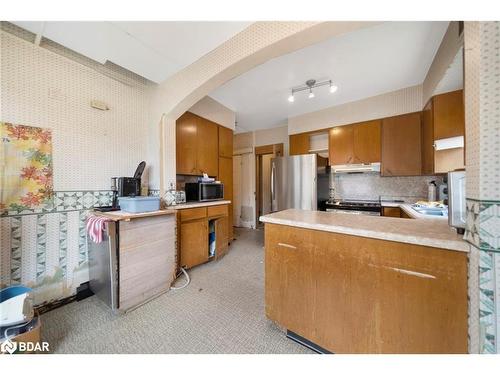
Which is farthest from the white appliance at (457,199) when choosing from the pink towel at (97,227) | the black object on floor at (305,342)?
the pink towel at (97,227)

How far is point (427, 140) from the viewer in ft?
7.80

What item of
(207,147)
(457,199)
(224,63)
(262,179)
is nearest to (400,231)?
(457,199)

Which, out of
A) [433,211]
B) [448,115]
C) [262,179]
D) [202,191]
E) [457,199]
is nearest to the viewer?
[457,199]

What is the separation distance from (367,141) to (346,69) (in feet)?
4.17

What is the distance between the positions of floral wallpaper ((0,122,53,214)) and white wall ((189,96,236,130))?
1.75 meters

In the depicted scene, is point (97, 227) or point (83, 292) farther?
point (83, 292)

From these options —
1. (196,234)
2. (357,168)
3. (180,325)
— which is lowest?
(180,325)

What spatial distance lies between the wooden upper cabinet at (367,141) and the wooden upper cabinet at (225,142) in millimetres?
2260

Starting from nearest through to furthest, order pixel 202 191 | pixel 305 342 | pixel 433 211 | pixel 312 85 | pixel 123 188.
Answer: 1. pixel 305 342
2. pixel 433 211
3. pixel 123 188
4. pixel 312 85
5. pixel 202 191

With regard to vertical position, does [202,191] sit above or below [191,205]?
above

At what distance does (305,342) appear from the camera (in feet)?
4.02

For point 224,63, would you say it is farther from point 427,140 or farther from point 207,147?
point 427,140

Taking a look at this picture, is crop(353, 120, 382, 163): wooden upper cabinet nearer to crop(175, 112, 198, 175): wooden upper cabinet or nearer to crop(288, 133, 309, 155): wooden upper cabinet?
crop(288, 133, 309, 155): wooden upper cabinet
